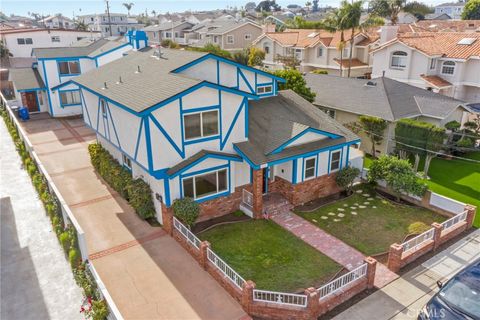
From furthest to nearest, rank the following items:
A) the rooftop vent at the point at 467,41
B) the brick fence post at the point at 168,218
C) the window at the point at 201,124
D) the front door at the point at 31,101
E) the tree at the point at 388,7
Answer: the tree at the point at 388,7
the front door at the point at 31,101
the rooftop vent at the point at 467,41
the brick fence post at the point at 168,218
the window at the point at 201,124

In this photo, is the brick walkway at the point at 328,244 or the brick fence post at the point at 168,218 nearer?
the brick walkway at the point at 328,244

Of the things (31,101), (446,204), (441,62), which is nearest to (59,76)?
(31,101)

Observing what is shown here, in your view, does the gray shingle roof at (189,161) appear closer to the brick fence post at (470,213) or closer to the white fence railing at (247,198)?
the white fence railing at (247,198)

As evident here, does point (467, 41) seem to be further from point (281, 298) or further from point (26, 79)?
point (26, 79)

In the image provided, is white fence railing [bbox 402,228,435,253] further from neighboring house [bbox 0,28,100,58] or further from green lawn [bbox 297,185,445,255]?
neighboring house [bbox 0,28,100,58]

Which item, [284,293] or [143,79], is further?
[143,79]

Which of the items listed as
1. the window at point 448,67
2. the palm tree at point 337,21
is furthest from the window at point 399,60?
the palm tree at point 337,21
